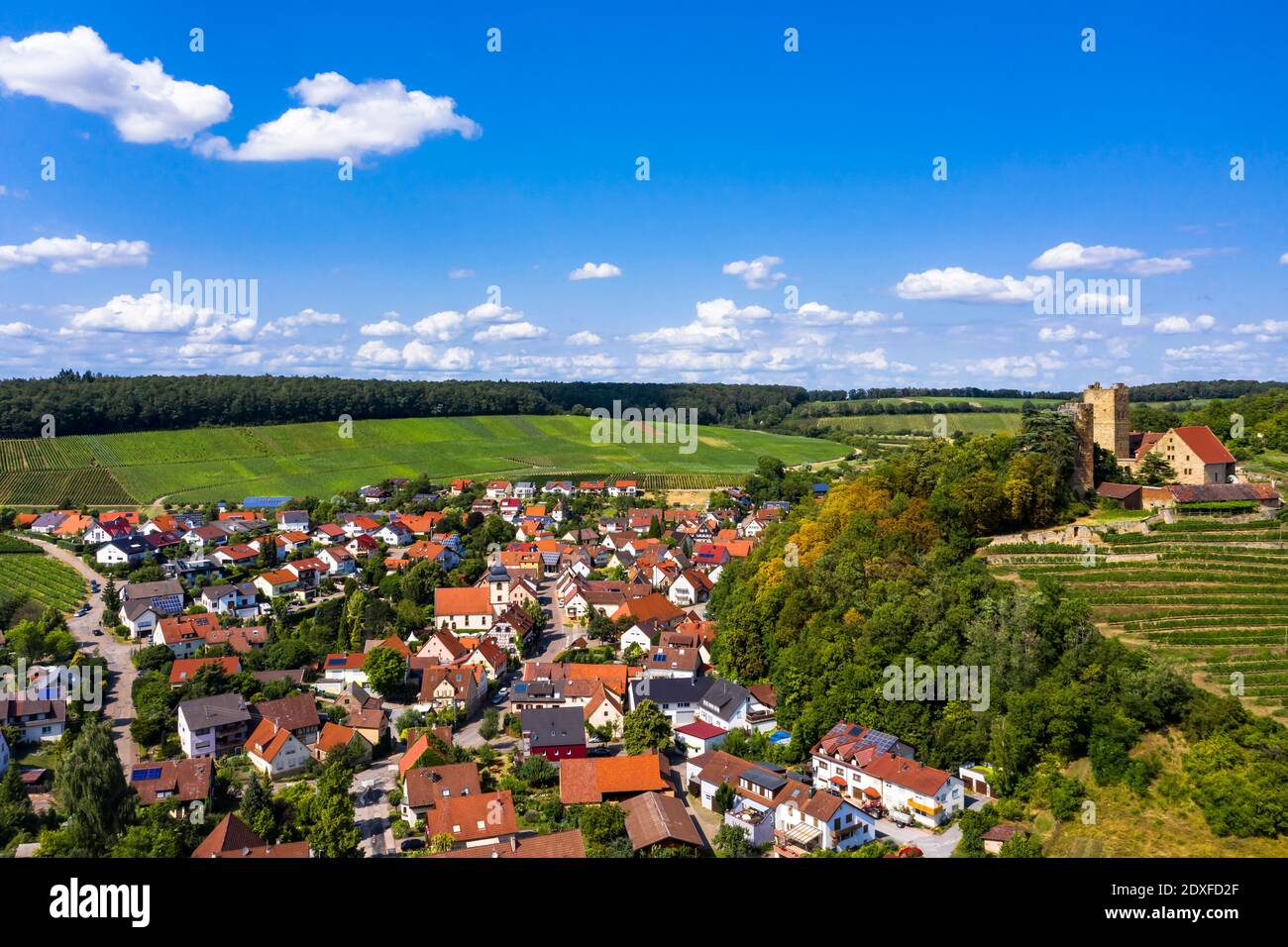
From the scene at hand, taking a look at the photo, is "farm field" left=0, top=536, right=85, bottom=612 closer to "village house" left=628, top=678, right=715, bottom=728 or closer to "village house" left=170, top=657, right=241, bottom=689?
"village house" left=170, top=657, right=241, bottom=689

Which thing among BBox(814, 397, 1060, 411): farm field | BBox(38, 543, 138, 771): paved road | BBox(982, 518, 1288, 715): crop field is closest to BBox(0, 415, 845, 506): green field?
BBox(38, 543, 138, 771): paved road

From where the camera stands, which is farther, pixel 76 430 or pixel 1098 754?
pixel 76 430

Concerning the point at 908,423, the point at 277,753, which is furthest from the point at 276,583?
the point at 908,423

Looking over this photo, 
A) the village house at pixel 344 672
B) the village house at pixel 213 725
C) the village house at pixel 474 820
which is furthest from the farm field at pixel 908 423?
the village house at pixel 474 820
